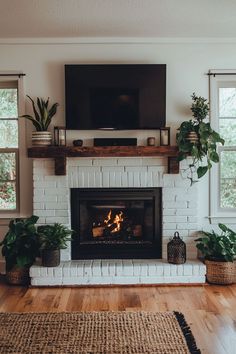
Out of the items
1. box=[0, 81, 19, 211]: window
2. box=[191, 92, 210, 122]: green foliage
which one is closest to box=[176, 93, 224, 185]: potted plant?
box=[191, 92, 210, 122]: green foliage

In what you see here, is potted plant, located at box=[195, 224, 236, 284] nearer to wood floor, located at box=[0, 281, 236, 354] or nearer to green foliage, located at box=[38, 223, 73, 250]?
wood floor, located at box=[0, 281, 236, 354]

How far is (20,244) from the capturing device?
4.02 metres

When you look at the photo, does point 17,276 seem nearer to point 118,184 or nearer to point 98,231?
point 98,231

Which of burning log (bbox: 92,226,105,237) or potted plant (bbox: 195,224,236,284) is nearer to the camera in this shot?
potted plant (bbox: 195,224,236,284)

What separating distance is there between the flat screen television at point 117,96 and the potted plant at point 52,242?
3.45ft

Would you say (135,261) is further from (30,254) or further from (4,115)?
(4,115)

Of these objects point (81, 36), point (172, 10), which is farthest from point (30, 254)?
point (172, 10)

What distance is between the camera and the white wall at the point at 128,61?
168 inches

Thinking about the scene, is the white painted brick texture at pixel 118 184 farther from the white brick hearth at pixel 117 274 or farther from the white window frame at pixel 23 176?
the white brick hearth at pixel 117 274

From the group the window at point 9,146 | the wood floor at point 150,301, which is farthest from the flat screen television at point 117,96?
the wood floor at point 150,301

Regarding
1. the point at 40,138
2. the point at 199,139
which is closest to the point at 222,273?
the point at 199,139

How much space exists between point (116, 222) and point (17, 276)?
1.15 m

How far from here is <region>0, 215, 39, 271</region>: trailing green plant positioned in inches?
156

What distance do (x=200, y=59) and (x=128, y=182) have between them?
1473 mm
